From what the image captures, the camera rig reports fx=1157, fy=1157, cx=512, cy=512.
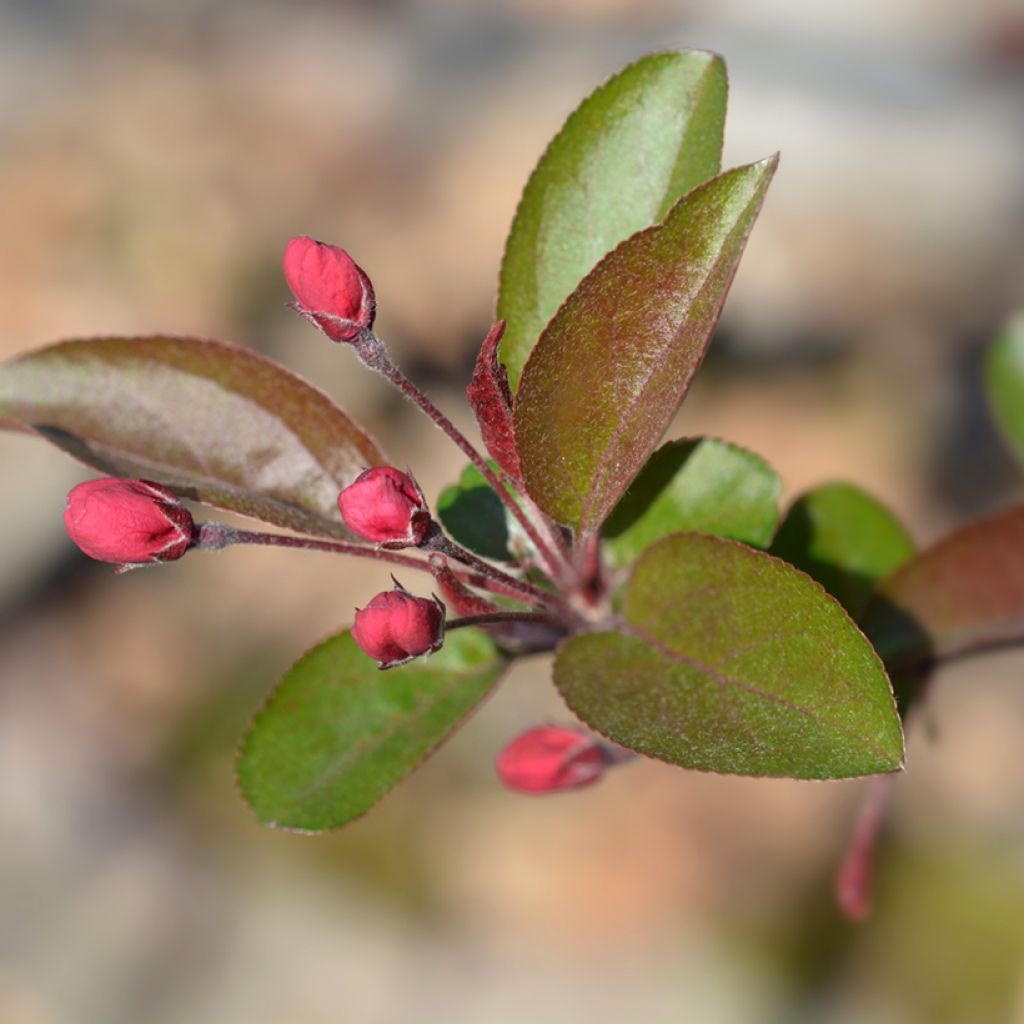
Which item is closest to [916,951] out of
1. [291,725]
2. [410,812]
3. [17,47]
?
[410,812]

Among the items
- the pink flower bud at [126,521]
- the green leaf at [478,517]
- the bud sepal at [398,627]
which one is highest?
the pink flower bud at [126,521]

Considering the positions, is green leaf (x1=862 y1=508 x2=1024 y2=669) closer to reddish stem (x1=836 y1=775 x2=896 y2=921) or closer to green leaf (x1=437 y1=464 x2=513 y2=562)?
reddish stem (x1=836 y1=775 x2=896 y2=921)

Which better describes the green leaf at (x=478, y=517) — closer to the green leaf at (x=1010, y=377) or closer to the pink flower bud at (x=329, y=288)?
the pink flower bud at (x=329, y=288)

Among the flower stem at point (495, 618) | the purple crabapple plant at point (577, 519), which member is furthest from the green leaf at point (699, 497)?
the flower stem at point (495, 618)

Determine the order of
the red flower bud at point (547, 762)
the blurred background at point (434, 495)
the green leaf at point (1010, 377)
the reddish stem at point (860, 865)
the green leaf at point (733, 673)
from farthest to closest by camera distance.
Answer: the blurred background at point (434, 495) < the green leaf at point (1010, 377) < the reddish stem at point (860, 865) < the red flower bud at point (547, 762) < the green leaf at point (733, 673)

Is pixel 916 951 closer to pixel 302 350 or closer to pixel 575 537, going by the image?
pixel 302 350

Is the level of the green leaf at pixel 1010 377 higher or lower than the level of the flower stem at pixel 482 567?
lower

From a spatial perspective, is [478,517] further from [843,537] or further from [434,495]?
[434,495]

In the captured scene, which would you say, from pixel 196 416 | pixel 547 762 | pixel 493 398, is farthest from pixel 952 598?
pixel 196 416
